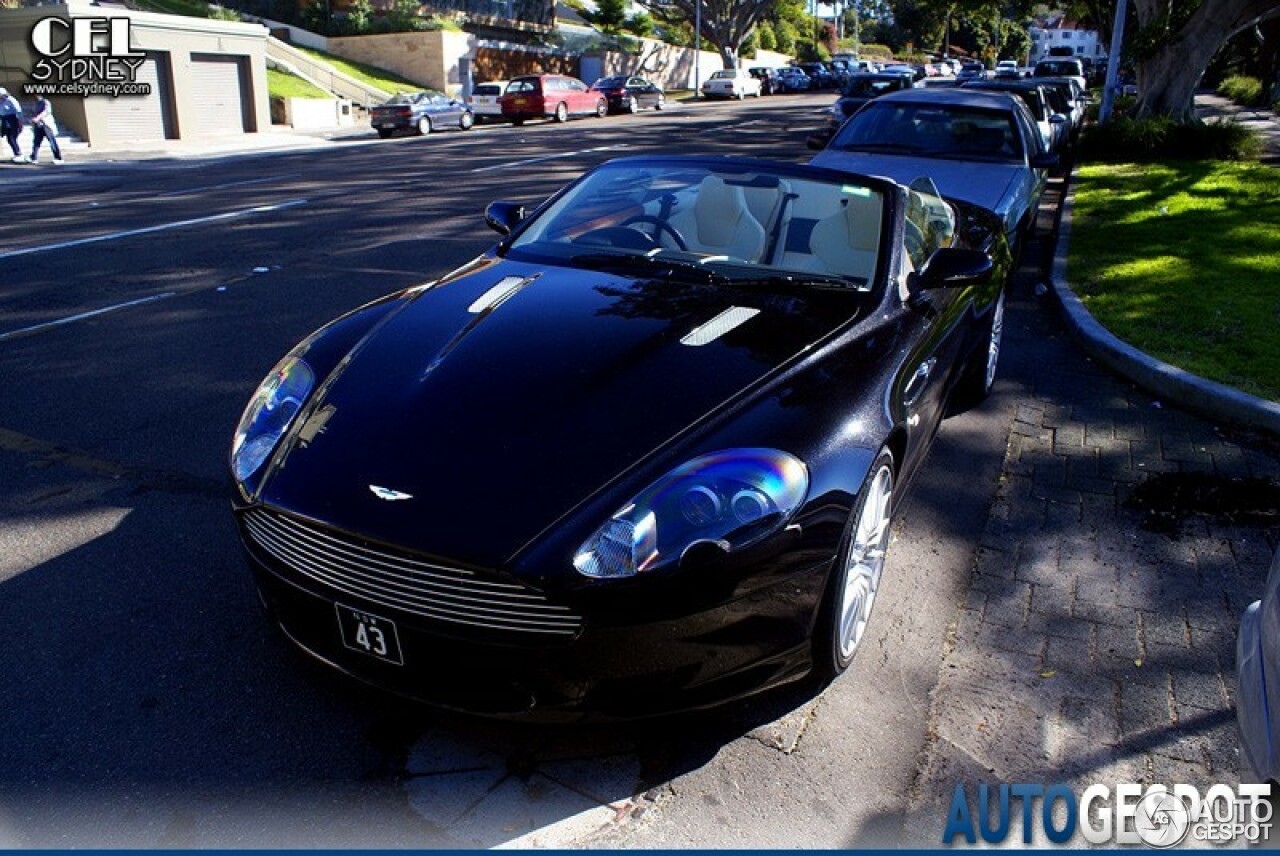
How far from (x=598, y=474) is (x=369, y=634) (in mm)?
717

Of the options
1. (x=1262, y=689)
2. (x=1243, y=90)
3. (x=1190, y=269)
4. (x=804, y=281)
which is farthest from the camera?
(x=1243, y=90)

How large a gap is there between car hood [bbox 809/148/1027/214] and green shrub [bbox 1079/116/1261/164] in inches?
367

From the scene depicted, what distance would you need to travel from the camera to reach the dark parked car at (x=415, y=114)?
27922 mm

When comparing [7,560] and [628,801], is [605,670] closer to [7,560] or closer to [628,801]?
[628,801]

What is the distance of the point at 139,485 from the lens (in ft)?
14.6

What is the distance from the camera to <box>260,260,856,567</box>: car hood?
2.63 m

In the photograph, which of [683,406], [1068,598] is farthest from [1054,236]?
[683,406]

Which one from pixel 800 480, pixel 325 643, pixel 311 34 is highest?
pixel 311 34

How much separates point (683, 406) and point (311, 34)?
1716 inches

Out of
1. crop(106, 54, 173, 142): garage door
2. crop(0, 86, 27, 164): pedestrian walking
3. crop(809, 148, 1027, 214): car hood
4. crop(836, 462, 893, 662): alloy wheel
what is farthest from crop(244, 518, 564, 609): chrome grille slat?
crop(106, 54, 173, 142): garage door

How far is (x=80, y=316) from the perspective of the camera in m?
7.31

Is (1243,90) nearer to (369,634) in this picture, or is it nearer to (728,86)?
(728,86)

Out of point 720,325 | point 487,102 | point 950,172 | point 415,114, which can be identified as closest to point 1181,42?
point 950,172

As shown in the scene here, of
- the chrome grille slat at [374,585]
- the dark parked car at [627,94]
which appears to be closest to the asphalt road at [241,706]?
the chrome grille slat at [374,585]
